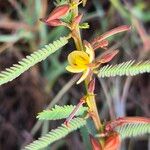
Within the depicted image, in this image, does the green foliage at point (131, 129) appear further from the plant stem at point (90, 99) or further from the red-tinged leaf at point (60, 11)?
the red-tinged leaf at point (60, 11)

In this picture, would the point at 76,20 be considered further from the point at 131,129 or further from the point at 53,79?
the point at 53,79

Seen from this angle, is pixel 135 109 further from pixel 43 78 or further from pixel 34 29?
pixel 34 29

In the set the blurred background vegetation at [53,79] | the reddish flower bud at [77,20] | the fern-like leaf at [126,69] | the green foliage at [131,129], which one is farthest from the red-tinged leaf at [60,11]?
the blurred background vegetation at [53,79]

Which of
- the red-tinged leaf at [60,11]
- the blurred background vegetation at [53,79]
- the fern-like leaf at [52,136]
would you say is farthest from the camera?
the blurred background vegetation at [53,79]

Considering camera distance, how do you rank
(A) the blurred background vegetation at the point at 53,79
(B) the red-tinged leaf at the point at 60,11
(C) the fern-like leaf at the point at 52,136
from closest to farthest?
(B) the red-tinged leaf at the point at 60,11 → (C) the fern-like leaf at the point at 52,136 → (A) the blurred background vegetation at the point at 53,79

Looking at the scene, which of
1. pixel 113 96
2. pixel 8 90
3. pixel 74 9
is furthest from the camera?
pixel 8 90

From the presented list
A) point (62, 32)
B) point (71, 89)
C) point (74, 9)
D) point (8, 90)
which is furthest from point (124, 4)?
point (74, 9)

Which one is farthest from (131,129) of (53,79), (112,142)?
(53,79)

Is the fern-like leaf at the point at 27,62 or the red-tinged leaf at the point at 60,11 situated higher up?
the red-tinged leaf at the point at 60,11

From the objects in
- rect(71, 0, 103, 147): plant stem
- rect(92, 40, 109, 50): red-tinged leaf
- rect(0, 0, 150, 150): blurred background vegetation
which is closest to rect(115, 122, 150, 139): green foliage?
rect(71, 0, 103, 147): plant stem
